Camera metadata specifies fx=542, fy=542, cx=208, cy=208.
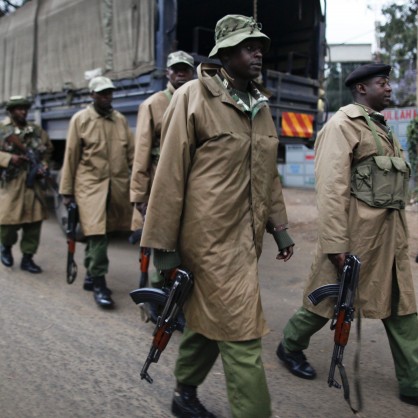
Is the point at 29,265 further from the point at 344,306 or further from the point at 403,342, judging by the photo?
the point at 403,342

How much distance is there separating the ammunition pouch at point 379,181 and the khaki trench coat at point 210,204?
29.9 inches

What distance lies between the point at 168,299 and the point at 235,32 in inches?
48.9

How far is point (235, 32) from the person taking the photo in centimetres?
245

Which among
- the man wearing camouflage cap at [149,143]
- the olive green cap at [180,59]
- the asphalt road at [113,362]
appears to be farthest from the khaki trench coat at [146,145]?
the asphalt road at [113,362]

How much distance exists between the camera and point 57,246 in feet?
22.4

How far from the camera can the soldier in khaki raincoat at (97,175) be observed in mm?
4527

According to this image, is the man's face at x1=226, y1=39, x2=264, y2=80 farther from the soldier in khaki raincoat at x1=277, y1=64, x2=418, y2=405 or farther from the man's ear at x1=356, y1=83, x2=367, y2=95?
the man's ear at x1=356, y1=83, x2=367, y2=95

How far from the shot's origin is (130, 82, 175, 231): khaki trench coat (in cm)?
399

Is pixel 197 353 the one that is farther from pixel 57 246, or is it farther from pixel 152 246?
pixel 57 246

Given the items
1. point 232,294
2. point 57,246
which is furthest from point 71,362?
point 57,246

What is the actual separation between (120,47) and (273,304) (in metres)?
3.25

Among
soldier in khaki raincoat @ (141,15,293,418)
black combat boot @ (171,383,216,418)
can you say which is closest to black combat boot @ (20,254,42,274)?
black combat boot @ (171,383,216,418)

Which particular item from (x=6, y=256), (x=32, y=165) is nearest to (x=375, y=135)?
(x=32, y=165)

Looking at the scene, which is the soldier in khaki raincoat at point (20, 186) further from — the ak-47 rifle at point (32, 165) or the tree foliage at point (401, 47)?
the tree foliage at point (401, 47)
